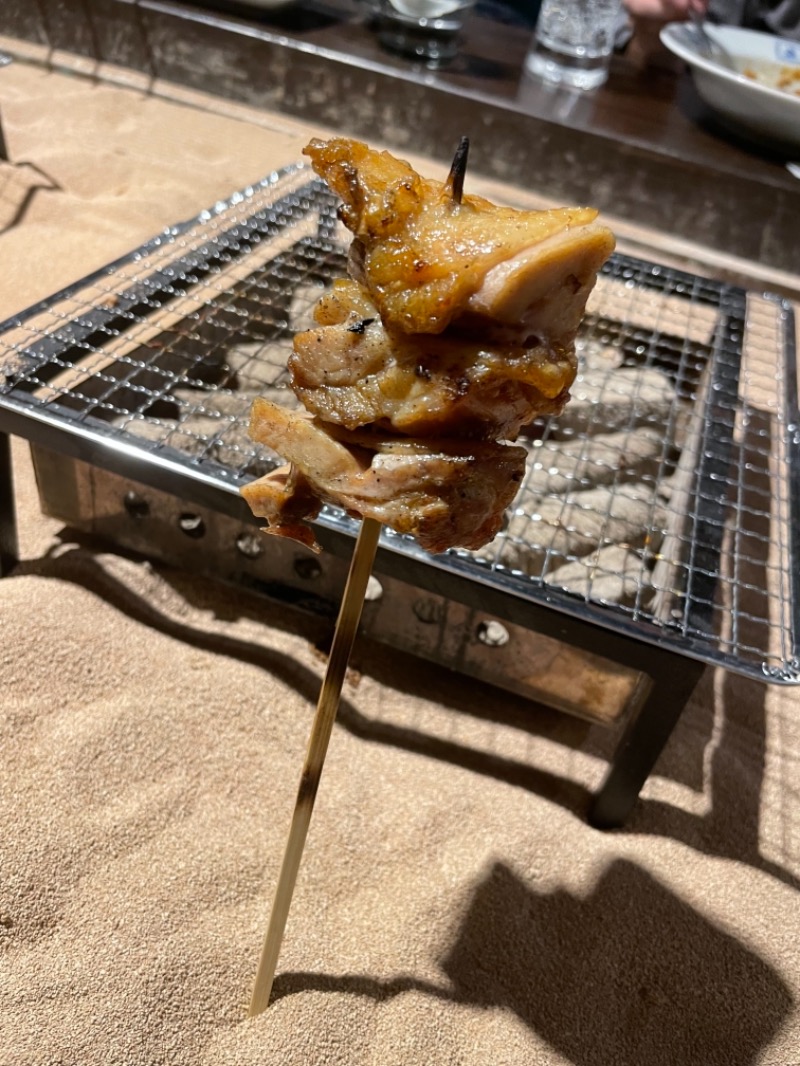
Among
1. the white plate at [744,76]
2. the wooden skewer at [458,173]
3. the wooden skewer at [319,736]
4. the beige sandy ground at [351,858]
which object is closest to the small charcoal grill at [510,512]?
the beige sandy ground at [351,858]

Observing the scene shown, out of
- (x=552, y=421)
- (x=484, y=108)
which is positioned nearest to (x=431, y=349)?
(x=552, y=421)

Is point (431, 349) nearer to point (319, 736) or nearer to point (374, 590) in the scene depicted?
point (319, 736)

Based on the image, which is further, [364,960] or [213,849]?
[213,849]

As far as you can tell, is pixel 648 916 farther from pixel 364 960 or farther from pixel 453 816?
pixel 364 960

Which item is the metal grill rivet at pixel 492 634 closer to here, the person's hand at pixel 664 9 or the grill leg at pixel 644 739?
the grill leg at pixel 644 739

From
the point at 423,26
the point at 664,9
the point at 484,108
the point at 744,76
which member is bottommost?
the point at 484,108

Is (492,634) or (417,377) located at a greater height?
(417,377)

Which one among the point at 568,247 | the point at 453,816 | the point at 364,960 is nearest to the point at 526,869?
the point at 453,816
